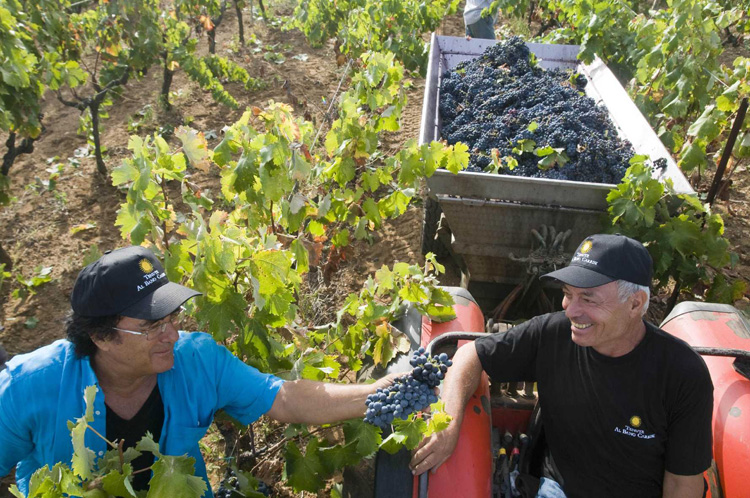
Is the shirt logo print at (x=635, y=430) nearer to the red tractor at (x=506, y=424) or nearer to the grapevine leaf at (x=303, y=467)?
the red tractor at (x=506, y=424)

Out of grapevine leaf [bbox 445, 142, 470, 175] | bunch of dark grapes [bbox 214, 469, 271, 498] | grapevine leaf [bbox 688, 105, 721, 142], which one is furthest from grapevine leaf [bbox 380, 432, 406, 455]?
grapevine leaf [bbox 688, 105, 721, 142]

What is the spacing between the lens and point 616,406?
1.99 metres

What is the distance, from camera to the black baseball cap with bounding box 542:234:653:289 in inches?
78.2

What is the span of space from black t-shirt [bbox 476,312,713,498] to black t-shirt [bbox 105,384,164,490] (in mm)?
1175

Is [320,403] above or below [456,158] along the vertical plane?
below

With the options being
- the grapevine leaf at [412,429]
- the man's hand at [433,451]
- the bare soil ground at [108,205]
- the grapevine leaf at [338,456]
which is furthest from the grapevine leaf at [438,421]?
the bare soil ground at [108,205]

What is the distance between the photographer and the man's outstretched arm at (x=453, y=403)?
193 cm

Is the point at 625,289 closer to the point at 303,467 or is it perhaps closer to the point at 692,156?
the point at 303,467

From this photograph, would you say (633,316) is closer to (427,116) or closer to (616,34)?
(427,116)

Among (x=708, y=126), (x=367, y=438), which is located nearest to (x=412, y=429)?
(x=367, y=438)

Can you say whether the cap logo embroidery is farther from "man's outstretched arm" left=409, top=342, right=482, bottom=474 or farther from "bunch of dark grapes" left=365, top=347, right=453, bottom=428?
"man's outstretched arm" left=409, top=342, right=482, bottom=474

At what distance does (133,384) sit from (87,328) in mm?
265

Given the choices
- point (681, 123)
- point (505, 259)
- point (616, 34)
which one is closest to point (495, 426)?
point (505, 259)

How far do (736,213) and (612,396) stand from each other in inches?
168
